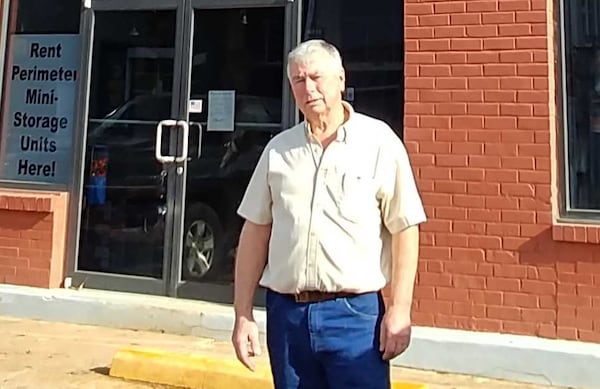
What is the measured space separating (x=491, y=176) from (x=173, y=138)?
8.36 ft

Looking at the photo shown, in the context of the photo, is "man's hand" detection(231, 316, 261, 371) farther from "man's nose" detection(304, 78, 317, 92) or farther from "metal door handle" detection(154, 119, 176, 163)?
"metal door handle" detection(154, 119, 176, 163)

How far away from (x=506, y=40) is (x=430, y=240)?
1389 millimetres

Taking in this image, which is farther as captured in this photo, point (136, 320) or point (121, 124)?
point (121, 124)

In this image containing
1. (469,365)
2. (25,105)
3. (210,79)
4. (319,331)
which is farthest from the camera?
(25,105)

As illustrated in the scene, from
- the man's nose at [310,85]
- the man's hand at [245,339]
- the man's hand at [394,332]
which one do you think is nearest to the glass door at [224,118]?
the man's hand at [245,339]

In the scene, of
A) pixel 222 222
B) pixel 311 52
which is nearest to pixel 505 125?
pixel 222 222

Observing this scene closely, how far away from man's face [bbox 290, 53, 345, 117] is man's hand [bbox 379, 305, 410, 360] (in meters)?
0.69

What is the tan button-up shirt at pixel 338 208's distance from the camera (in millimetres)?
2449

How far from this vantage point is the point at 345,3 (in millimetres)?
5777

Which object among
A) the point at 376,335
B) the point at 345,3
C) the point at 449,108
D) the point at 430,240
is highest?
the point at 345,3

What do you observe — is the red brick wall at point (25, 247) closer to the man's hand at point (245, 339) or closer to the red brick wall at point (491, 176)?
the red brick wall at point (491, 176)

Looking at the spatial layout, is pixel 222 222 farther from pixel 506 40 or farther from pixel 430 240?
pixel 506 40

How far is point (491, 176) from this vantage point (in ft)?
16.4

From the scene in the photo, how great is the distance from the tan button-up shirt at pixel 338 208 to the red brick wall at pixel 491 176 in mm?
2577
